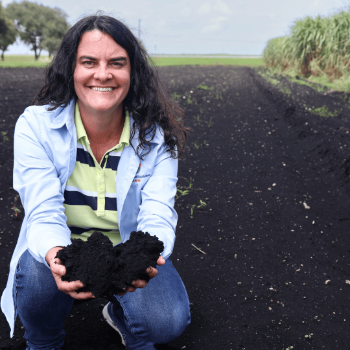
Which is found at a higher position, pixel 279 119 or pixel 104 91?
pixel 104 91

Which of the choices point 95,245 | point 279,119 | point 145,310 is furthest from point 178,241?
point 279,119

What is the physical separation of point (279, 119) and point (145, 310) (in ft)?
19.9

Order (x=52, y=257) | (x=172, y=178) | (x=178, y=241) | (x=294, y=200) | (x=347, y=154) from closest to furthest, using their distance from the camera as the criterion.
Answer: (x=52, y=257)
(x=172, y=178)
(x=178, y=241)
(x=294, y=200)
(x=347, y=154)

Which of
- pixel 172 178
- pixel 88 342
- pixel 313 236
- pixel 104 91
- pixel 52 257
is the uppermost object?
pixel 104 91

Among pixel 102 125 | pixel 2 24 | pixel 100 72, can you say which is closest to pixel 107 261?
pixel 102 125

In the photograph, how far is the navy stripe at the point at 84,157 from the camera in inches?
66.6

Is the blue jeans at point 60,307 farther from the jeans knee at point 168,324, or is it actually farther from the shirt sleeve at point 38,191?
the shirt sleeve at point 38,191

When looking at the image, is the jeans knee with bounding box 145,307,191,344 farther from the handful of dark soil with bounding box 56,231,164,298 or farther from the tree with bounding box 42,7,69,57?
the tree with bounding box 42,7,69,57

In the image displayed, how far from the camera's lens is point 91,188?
171cm

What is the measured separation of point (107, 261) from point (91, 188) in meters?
0.50

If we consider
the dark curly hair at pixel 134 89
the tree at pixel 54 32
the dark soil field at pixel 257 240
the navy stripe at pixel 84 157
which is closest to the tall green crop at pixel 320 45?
the dark soil field at pixel 257 240

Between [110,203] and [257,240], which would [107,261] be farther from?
[257,240]

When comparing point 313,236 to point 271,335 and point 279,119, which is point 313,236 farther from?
point 279,119

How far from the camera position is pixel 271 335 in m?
1.88
